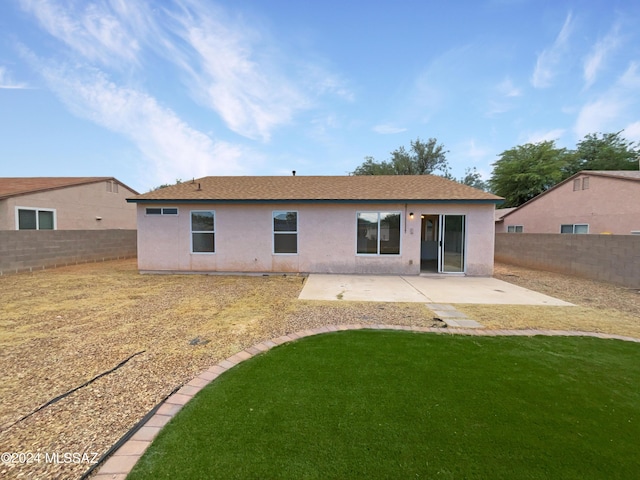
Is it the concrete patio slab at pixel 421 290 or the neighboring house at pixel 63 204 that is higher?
the neighboring house at pixel 63 204

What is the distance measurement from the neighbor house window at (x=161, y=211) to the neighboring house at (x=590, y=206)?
17.7 m

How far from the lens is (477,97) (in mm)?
14086

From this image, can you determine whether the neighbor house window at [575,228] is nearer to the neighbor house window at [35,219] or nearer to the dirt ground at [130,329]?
the dirt ground at [130,329]

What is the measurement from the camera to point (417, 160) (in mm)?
29016

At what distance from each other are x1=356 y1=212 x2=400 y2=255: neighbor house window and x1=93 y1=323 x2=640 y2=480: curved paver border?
526 centimetres

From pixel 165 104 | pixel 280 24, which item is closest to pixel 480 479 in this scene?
pixel 280 24

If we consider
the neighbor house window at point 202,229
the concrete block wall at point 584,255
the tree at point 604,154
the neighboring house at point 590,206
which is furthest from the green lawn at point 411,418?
the tree at point 604,154

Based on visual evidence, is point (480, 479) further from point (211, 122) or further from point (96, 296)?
point (211, 122)

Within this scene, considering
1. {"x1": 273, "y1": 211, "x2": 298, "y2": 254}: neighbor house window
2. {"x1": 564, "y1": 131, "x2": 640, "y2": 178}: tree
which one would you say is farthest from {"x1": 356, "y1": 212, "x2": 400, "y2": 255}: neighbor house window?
{"x1": 564, "y1": 131, "x2": 640, "y2": 178}: tree

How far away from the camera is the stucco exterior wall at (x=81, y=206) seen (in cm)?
1159

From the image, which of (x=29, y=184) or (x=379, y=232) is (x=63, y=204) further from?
(x=379, y=232)

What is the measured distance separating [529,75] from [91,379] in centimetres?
1811

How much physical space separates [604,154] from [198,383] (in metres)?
36.0

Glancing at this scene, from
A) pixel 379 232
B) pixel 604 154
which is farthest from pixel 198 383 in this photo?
pixel 604 154
